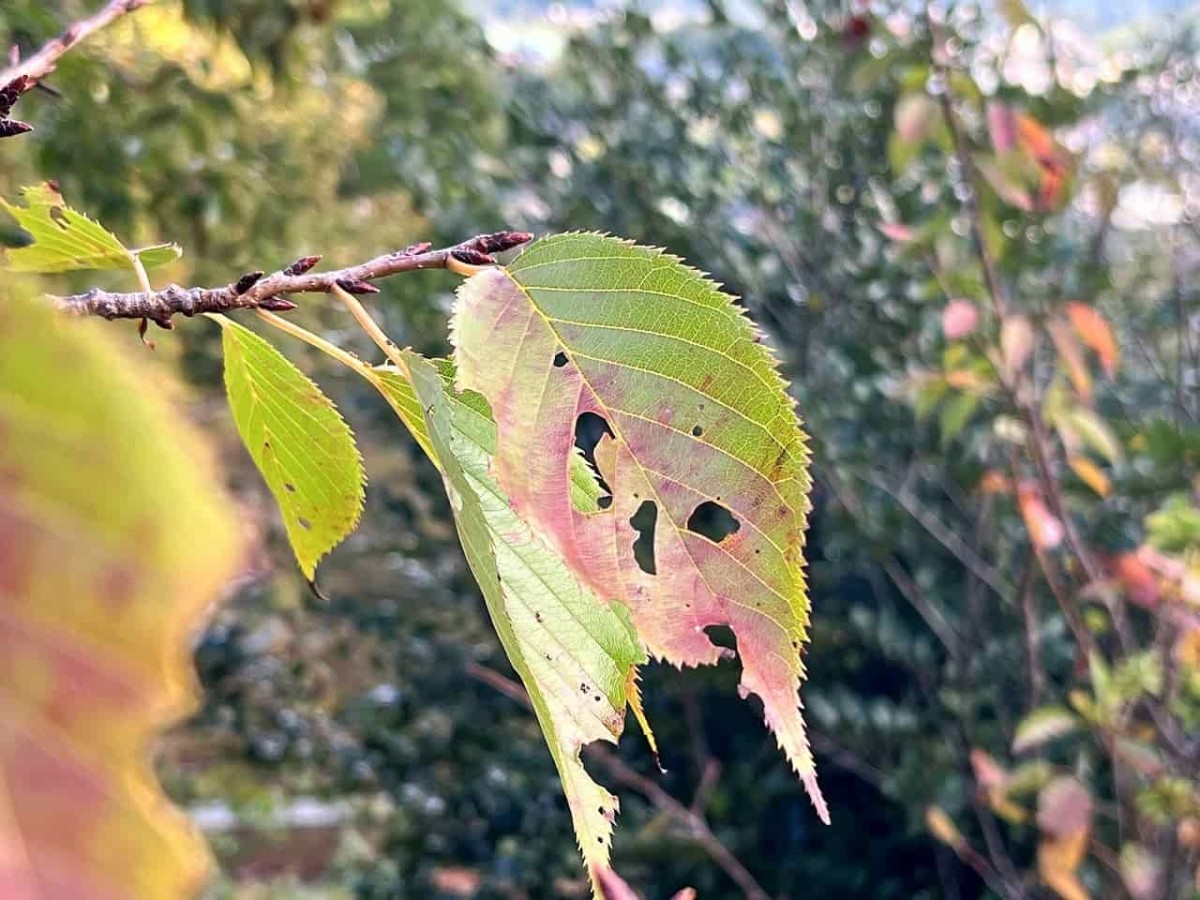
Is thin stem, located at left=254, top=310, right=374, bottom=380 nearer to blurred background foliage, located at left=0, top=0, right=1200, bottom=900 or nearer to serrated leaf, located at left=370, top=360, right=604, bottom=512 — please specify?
serrated leaf, located at left=370, top=360, right=604, bottom=512

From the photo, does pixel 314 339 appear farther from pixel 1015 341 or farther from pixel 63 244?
pixel 1015 341

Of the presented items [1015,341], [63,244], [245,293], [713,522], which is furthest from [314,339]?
[713,522]

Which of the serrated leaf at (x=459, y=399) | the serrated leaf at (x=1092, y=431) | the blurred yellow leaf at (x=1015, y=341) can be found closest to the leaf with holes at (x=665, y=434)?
the serrated leaf at (x=459, y=399)

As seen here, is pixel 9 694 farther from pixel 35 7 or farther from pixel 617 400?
pixel 35 7

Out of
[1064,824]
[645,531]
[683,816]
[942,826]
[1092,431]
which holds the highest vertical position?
[1092,431]

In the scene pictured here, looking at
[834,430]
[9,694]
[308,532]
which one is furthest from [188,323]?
[9,694]

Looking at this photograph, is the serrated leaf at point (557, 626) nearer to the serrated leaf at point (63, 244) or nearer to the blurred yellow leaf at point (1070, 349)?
the serrated leaf at point (63, 244)
